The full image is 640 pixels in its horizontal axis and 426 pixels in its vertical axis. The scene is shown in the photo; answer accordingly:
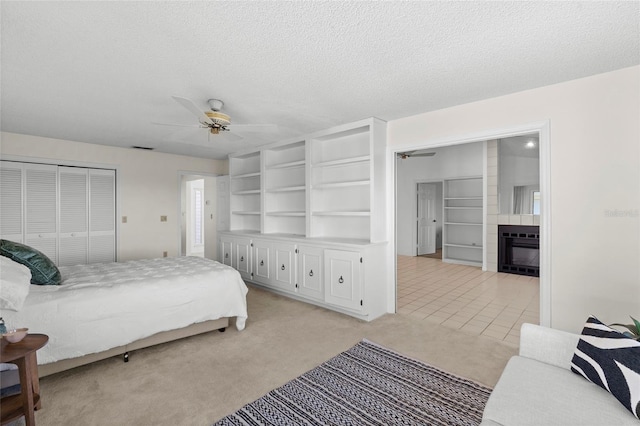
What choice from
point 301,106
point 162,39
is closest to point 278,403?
point 162,39

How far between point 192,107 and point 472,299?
4.35 m

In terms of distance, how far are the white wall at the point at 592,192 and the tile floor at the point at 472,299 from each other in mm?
818

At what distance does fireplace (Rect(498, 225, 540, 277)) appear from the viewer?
578 centimetres

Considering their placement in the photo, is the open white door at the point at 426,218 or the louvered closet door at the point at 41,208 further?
the open white door at the point at 426,218

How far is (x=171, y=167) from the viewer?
5.91m

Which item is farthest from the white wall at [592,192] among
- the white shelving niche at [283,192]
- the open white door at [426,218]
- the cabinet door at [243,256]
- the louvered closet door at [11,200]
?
the louvered closet door at [11,200]

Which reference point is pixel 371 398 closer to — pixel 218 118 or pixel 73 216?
pixel 218 118

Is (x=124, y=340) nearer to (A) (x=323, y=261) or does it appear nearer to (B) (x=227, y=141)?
(A) (x=323, y=261)

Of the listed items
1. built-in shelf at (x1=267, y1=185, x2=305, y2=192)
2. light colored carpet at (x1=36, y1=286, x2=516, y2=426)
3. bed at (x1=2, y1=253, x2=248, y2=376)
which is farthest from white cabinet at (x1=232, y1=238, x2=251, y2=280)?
bed at (x1=2, y1=253, x2=248, y2=376)

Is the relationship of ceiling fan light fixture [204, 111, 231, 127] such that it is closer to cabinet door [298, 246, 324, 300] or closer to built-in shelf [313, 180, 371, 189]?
built-in shelf [313, 180, 371, 189]

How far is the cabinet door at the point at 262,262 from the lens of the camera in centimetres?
479

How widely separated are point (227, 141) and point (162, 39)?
296cm

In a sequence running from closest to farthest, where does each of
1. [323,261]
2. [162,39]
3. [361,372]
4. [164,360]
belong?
[162,39], [361,372], [164,360], [323,261]

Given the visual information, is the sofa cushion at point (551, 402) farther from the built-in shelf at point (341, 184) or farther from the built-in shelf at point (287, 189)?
the built-in shelf at point (287, 189)
